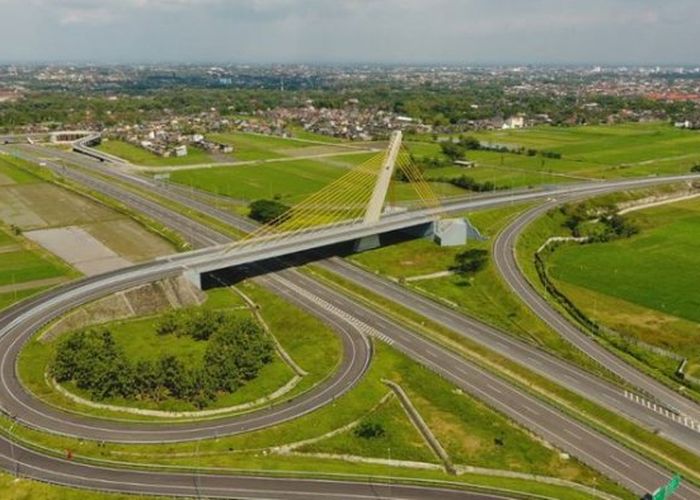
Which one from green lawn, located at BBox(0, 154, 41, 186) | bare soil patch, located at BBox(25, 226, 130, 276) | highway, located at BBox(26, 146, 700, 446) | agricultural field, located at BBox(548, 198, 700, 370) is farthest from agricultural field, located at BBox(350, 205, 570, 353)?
green lawn, located at BBox(0, 154, 41, 186)

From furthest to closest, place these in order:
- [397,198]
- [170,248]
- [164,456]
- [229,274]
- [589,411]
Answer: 1. [397,198]
2. [170,248]
3. [229,274]
4. [589,411]
5. [164,456]

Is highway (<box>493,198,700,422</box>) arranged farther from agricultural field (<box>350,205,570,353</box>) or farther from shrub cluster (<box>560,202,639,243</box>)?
shrub cluster (<box>560,202,639,243</box>)

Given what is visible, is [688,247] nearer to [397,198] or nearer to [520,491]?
[397,198]

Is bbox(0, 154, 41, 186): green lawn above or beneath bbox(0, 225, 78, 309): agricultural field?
above

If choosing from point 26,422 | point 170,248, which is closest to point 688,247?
point 170,248

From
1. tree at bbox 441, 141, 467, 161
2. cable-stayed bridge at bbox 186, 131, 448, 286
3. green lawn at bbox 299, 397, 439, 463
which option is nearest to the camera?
green lawn at bbox 299, 397, 439, 463

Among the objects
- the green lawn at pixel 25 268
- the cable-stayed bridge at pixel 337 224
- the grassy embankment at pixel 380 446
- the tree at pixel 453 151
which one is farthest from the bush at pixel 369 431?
the tree at pixel 453 151

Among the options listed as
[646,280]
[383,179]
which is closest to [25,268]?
[383,179]

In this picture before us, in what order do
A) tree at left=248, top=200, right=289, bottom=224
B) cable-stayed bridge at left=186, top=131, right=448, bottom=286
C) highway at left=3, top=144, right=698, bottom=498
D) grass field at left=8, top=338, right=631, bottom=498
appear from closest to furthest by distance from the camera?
grass field at left=8, top=338, right=631, bottom=498 → highway at left=3, top=144, right=698, bottom=498 → cable-stayed bridge at left=186, top=131, right=448, bottom=286 → tree at left=248, top=200, right=289, bottom=224
